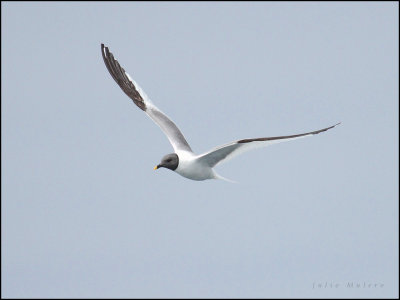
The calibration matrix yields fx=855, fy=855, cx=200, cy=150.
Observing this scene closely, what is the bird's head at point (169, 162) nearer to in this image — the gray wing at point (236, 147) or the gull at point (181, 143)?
the gull at point (181, 143)

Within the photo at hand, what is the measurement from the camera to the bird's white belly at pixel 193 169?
58.3 feet

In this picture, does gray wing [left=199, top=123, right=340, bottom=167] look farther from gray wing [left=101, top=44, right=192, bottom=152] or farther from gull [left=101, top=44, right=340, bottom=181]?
gray wing [left=101, top=44, right=192, bottom=152]

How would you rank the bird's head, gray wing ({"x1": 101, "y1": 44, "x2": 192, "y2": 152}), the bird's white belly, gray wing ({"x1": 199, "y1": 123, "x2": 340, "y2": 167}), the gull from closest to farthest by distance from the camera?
gray wing ({"x1": 199, "y1": 123, "x2": 340, "y2": 167}) → the gull → the bird's white belly → the bird's head → gray wing ({"x1": 101, "y1": 44, "x2": 192, "y2": 152})

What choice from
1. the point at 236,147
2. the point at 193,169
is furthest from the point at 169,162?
the point at 236,147

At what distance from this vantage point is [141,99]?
21656 millimetres

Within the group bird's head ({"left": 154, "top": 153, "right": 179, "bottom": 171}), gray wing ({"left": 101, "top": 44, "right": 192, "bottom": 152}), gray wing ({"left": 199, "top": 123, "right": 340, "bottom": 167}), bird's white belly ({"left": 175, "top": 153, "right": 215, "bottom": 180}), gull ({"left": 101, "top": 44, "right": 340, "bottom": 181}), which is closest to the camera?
gray wing ({"left": 199, "top": 123, "right": 340, "bottom": 167})

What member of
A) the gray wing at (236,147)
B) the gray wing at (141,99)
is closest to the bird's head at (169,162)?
the gray wing at (236,147)

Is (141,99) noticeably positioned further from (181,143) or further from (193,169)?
(193,169)

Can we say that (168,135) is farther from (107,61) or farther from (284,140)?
(284,140)

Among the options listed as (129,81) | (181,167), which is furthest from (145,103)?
(181,167)

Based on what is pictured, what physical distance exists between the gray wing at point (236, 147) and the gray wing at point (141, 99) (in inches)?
77.4

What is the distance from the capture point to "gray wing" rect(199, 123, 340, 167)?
15616 millimetres

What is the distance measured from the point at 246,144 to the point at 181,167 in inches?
79.1

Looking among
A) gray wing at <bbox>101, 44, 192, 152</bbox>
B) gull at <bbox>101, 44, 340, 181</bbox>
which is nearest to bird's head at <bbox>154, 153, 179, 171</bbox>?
gull at <bbox>101, 44, 340, 181</bbox>
